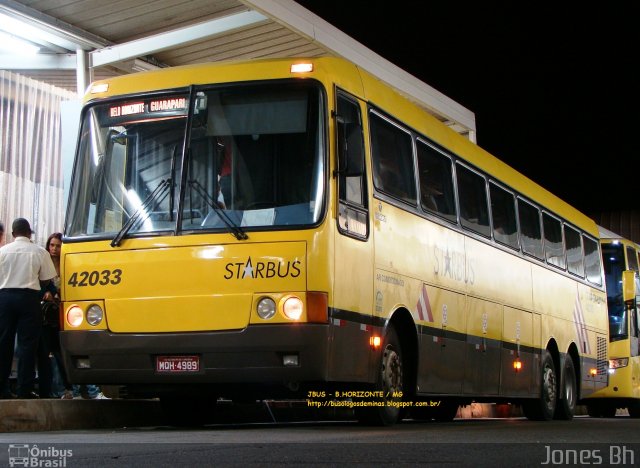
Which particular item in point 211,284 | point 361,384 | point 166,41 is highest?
point 166,41

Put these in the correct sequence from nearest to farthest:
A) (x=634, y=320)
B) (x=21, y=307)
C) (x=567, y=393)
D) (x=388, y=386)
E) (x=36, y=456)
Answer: (x=36, y=456), (x=388, y=386), (x=21, y=307), (x=567, y=393), (x=634, y=320)

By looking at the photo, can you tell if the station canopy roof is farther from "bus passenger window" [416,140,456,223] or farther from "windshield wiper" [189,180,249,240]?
"windshield wiper" [189,180,249,240]

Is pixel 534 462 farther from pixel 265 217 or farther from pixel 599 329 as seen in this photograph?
pixel 599 329

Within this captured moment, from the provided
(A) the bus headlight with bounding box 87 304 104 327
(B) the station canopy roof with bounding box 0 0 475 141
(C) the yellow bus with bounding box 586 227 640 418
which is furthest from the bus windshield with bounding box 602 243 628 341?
(A) the bus headlight with bounding box 87 304 104 327

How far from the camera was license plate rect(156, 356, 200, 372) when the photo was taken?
10023 mm

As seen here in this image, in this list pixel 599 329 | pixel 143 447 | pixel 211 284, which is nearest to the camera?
pixel 143 447

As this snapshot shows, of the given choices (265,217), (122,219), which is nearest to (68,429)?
(122,219)

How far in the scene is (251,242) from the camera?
9953 mm

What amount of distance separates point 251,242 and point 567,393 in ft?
33.1

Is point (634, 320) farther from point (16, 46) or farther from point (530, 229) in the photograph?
point (16, 46)

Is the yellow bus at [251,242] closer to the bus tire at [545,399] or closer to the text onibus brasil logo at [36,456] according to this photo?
the text onibus brasil logo at [36,456]

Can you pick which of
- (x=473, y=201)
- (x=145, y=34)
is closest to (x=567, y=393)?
(x=473, y=201)

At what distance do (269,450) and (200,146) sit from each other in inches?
146

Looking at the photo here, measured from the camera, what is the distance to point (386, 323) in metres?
11.0
